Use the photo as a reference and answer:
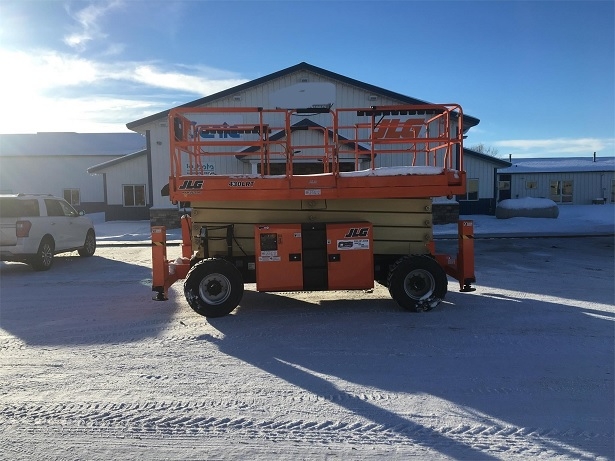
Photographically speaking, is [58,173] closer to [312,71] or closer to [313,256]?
[312,71]

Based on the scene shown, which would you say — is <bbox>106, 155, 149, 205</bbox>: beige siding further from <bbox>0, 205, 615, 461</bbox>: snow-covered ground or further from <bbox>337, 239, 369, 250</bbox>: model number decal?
<bbox>337, 239, 369, 250</bbox>: model number decal

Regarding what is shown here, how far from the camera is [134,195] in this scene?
29141 millimetres

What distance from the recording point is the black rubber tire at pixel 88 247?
13.8 meters

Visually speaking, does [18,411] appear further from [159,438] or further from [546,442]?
[546,442]

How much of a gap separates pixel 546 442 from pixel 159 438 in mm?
2809

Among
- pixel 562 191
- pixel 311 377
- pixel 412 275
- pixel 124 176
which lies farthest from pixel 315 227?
pixel 562 191

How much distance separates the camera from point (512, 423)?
371 centimetres

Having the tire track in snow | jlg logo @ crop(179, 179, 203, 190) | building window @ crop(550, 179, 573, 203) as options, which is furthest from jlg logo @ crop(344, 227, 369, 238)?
→ building window @ crop(550, 179, 573, 203)

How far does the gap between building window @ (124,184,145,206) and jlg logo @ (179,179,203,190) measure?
23789 mm

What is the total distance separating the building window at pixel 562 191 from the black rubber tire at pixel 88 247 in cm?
3497

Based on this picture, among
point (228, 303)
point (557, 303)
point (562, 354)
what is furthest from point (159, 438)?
point (557, 303)

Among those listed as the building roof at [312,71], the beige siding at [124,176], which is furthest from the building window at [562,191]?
the beige siding at [124,176]

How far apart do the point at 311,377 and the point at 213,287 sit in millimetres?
2658

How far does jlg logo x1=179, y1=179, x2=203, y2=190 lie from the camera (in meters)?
6.74
